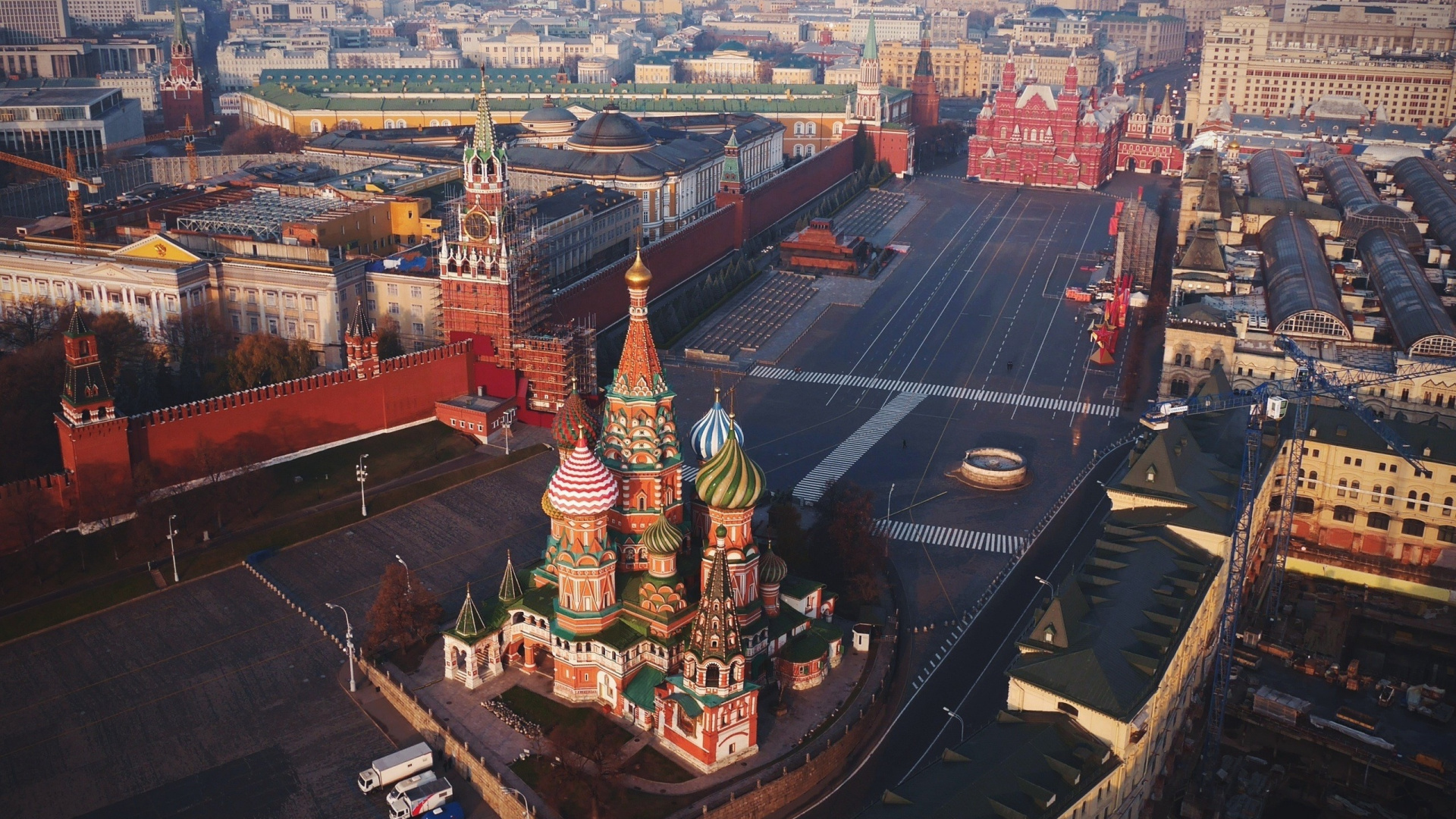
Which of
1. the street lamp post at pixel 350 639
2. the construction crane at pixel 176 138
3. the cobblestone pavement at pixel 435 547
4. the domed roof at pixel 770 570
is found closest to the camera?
the street lamp post at pixel 350 639

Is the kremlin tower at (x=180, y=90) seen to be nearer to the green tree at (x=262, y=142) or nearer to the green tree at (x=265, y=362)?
the green tree at (x=262, y=142)

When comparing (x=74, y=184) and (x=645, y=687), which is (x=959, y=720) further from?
(x=74, y=184)

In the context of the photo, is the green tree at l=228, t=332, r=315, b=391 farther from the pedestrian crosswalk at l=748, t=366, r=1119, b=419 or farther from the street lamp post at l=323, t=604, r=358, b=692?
the pedestrian crosswalk at l=748, t=366, r=1119, b=419

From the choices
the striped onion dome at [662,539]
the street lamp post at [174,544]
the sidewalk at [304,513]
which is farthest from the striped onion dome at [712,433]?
the street lamp post at [174,544]

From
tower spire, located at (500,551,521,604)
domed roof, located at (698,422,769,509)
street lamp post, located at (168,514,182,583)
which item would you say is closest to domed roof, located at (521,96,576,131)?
street lamp post, located at (168,514,182,583)

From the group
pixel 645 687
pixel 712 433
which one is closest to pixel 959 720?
pixel 645 687

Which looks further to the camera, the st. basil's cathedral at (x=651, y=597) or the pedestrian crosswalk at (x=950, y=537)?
the pedestrian crosswalk at (x=950, y=537)
